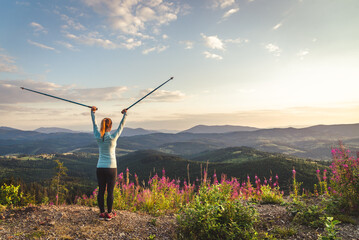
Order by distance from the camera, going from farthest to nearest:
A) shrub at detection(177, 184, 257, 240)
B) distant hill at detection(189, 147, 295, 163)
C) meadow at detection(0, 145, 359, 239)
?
distant hill at detection(189, 147, 295, 163) → meadow at detection(0, 145, 359, 239) → shrub at detection(177, 184, 257, 240)

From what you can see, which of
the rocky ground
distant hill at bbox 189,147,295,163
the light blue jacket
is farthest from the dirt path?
distant hill at bbox 189,147,295,163

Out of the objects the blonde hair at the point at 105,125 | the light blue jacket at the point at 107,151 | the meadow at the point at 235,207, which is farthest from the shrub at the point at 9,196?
the blonde hair at the point at 105,125

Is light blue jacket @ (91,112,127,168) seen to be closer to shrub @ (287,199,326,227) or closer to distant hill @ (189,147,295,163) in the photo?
shrub @ (287,199,326,227)

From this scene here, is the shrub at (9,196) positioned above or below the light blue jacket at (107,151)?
below

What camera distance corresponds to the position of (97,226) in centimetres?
504

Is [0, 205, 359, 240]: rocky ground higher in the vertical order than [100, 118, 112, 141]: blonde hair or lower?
lower

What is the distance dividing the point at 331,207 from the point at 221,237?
3.58 m

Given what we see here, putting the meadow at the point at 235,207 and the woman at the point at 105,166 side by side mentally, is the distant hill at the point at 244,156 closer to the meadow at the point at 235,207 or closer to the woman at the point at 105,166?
the meadow at the point at 235,207

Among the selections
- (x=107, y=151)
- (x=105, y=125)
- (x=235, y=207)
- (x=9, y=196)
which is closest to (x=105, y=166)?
(x=107, y=151)

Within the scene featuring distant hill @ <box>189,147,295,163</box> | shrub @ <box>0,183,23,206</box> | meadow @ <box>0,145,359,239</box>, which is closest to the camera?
meadow @ <box>0,145,359,239</box>

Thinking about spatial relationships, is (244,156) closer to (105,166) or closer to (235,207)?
(235,207)

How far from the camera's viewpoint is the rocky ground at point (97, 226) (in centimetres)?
451

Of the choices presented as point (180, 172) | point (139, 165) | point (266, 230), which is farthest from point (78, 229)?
point (139, 165)

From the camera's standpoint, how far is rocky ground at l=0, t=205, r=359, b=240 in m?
4.51
